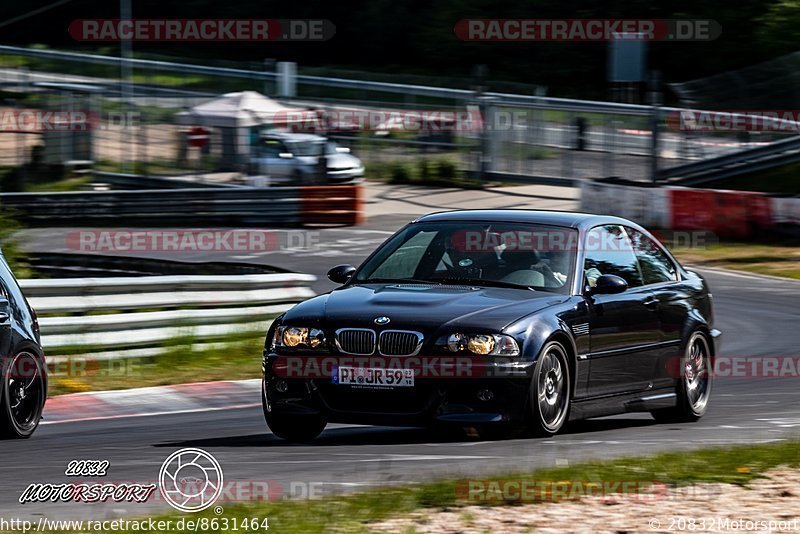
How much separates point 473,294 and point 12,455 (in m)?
2.79

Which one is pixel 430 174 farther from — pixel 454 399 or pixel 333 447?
pixel 454 399

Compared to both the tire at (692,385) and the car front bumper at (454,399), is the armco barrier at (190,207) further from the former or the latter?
the car front bumper at (454,399)

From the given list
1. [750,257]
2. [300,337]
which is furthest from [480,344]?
[750,257]

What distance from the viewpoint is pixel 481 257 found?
901cm


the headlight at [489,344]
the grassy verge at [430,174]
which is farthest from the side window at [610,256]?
the grassy verge at [430,174]

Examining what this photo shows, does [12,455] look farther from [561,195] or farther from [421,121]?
[421,121]

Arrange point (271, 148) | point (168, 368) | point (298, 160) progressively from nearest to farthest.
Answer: point (168, 368) < point (271, 148) < point (298, 160)

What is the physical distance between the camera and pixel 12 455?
8.01 meters

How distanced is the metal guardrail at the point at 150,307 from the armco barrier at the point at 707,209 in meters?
14.2

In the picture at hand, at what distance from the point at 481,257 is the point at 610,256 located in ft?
3.21

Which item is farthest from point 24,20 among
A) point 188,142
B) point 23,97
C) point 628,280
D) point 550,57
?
point 628,280

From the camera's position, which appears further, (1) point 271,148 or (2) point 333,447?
(1) point 271,148

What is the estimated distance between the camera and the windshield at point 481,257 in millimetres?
8875

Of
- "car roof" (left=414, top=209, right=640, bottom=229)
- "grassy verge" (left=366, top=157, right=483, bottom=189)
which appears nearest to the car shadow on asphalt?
"car roof" (left=414, top=209, right=640, bottom=229)
